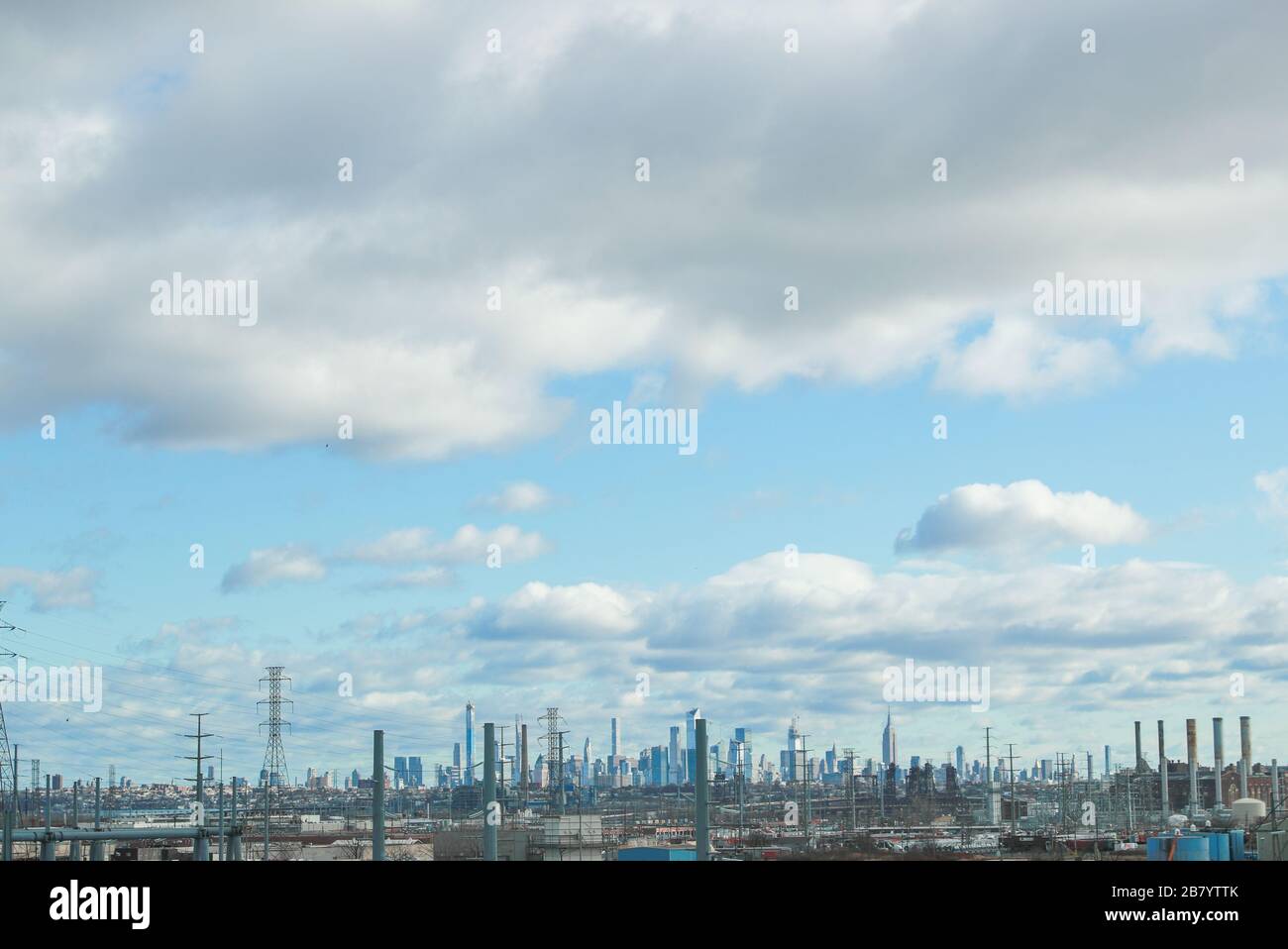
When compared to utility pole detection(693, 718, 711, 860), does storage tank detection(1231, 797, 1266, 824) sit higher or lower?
lower

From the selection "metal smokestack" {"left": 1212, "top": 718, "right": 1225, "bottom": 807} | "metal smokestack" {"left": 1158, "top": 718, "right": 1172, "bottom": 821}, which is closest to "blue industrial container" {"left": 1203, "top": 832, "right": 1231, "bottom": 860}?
"metal smokestack" {"left": 1158, "top": 718, "right": 1172, "bottom": 821}

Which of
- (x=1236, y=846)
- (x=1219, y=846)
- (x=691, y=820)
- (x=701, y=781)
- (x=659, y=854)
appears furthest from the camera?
(x=691, y=820)

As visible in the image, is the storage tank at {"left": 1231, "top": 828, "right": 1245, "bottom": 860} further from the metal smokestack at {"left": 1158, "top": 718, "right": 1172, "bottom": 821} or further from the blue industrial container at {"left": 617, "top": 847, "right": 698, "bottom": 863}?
the metal smokestack at {"left": 1158, "top": 718, "right": 1172, "bottom": 821}

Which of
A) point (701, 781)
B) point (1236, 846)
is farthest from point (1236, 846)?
point (701, 781)

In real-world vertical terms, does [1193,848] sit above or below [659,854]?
above

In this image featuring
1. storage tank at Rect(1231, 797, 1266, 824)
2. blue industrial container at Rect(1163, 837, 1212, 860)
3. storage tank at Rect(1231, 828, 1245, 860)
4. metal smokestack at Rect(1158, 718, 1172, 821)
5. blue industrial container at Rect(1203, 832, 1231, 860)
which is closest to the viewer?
blue industrial container at Rect(1163, 837, 1212, 860)

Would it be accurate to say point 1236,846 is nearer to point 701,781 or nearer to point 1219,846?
point 1219,846

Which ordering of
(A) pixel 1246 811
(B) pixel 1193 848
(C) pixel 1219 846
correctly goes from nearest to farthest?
(B) pixel 1193 848 < (C) pixel 1219 846 < (A) pixel 1246 811

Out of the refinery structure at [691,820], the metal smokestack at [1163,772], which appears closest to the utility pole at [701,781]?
the refinery structure at [691,820]

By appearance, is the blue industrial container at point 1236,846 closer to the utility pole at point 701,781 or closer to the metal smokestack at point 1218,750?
the utility pole at point 701,781
